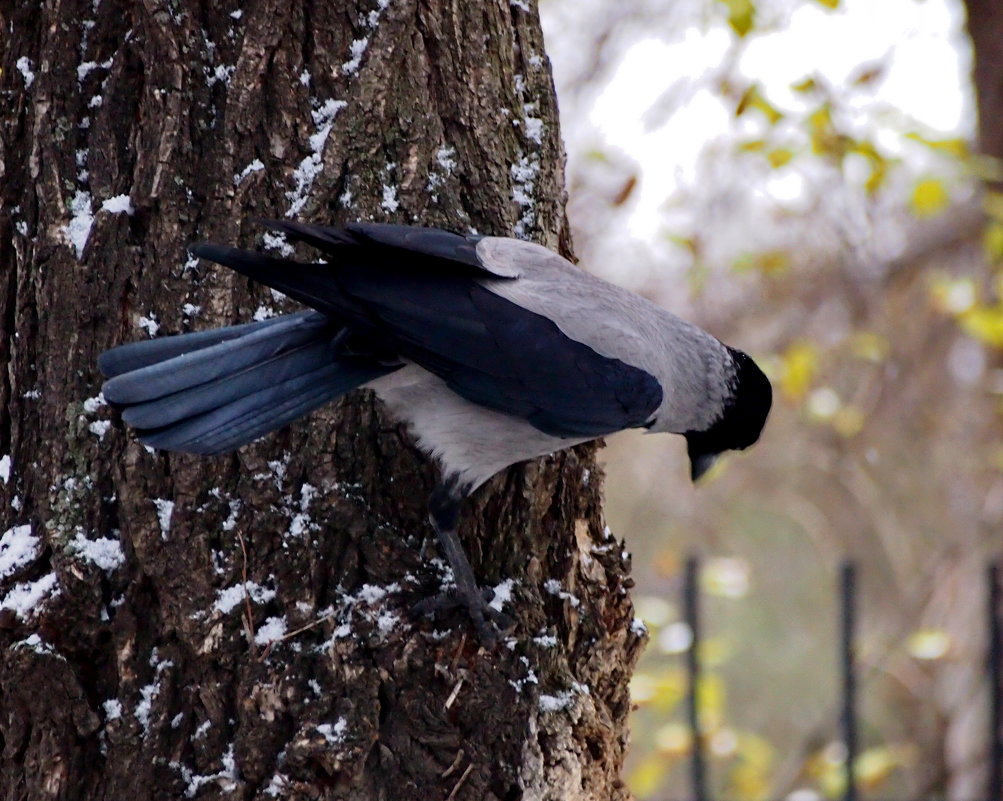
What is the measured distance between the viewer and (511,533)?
2367mm

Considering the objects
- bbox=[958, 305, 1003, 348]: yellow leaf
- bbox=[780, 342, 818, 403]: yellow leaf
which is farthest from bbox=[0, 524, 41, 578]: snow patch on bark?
bbox=[958, 305, 1003, 348]: yellow leaf

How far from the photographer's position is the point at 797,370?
531cm

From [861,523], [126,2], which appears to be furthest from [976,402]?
[126,2]

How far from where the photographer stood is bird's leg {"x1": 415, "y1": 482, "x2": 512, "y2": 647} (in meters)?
2.12

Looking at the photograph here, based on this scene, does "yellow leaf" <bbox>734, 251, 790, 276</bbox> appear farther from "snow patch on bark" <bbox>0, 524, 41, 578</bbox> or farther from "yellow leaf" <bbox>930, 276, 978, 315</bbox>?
"snow patch on bark" <bbox>0, 524, 41, 578</bbox>

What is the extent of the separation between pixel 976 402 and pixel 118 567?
606 centimetres

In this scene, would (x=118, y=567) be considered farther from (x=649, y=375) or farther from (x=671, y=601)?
(x=671, y=601)

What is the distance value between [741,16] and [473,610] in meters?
3.45

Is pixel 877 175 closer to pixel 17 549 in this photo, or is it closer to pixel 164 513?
pixel 164 513

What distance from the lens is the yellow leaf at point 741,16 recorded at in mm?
4555

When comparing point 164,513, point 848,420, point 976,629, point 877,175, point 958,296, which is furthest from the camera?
point 848,420

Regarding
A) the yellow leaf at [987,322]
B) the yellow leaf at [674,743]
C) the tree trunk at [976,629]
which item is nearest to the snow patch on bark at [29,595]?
the yellow leaf at [674,743]

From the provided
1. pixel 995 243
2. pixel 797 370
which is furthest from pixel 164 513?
pixel 995 243

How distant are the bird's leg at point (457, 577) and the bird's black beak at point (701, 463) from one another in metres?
0.96
